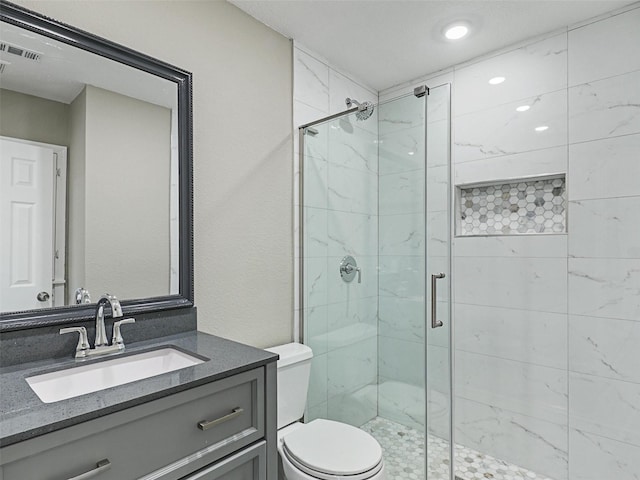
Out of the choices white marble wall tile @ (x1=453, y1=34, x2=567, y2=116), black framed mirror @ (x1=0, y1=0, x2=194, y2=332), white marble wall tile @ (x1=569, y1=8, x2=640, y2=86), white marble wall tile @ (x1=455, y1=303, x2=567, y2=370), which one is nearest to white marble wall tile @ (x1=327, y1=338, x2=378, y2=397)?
white marble wall tile @ (x1=455, y1=303, x2=567, y2=370)

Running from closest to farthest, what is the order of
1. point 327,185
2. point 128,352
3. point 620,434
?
1. point 128,352
2. point 620,434
3. point 327,185

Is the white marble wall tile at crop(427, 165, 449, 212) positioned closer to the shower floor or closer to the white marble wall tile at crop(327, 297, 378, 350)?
the white marble wall tile at crop(327, 297, 378, 350)

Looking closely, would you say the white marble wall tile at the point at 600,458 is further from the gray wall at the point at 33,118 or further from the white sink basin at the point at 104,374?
the gray wall at the point at 33,118

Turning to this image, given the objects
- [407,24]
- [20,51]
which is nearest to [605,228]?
[407,24]

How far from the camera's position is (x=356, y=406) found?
201 cm

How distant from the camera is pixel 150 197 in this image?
1.54 metres

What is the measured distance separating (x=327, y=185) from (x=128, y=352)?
4.20ft

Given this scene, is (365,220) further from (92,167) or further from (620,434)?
(620,434)

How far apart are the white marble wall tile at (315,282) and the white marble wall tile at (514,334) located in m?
0.93

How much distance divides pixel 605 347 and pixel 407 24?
77.0 inches

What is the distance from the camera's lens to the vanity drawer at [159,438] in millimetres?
805

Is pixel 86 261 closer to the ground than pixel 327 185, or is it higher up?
closer to the ground

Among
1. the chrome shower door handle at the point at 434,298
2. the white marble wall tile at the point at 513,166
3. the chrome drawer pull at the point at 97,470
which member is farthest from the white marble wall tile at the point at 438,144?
the chrome drawer pull at the point at 97,470

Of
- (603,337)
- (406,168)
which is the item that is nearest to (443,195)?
(406,168)
